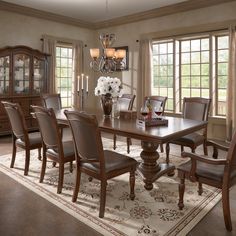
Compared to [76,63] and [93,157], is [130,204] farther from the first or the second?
[76,63]

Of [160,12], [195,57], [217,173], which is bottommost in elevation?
[217,173]

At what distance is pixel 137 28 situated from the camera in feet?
21.0

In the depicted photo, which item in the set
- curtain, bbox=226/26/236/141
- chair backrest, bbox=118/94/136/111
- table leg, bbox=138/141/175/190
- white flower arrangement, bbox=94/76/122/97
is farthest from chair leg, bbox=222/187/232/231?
curtain, bbox=226/26/236/141

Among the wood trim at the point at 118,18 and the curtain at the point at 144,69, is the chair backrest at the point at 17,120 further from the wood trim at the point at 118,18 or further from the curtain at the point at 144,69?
the curtain at the point at 144,69

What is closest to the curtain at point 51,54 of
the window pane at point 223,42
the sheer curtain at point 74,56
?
the sheer curtain at point 74,56

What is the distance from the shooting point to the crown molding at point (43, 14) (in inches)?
216

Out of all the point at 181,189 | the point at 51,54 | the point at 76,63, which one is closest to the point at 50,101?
the point at 51,54

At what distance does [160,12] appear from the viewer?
19.2 feet

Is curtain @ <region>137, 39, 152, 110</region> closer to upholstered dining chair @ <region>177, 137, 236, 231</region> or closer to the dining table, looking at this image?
the dining table

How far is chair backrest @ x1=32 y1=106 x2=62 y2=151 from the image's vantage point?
2629mm

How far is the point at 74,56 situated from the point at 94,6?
5.11ft

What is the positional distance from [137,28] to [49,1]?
2.19 meters

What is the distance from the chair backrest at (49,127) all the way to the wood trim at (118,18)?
382cm

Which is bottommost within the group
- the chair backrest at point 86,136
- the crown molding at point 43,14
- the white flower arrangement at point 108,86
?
the chair backrest at point 86,136
